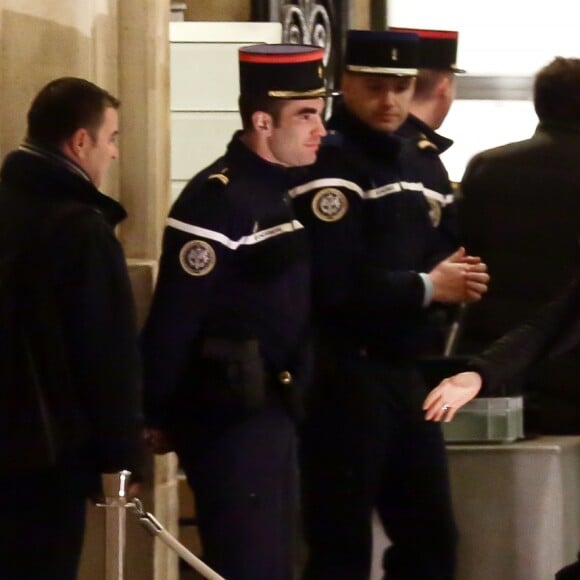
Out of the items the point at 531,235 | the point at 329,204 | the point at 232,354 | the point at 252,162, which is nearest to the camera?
the point at 232,354

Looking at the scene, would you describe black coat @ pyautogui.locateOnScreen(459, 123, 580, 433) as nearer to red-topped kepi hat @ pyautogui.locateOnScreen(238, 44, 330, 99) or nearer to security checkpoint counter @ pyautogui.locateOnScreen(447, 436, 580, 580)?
security checkpoint counter @ pyautogui.locateOnScreen(447, 436, 580, 580)

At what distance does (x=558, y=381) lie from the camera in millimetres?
4859

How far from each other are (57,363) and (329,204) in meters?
0.83

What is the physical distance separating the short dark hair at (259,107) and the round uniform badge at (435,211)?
496 millimetres

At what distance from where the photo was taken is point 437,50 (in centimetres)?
510

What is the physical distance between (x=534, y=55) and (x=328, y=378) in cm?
455

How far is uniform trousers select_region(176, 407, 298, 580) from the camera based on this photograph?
13.3 ft

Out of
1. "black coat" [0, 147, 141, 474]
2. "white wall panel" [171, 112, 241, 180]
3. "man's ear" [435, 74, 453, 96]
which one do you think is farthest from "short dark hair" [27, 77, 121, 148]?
→ "white wall panel" [171, 112, 241, 180]

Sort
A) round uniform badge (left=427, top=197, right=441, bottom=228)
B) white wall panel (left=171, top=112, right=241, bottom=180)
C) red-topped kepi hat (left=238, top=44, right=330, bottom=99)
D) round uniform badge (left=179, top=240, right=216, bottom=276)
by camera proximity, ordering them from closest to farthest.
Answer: round uniform badge (left=179, top=240, right=216, bottom=276)
red-topped kepi hat (left=238, top=44, right=330, bottom=99)
round uniform badge (left=427, top=197, right=441, bottom=228)
white wall panel (left=171, top=112, right=241, bottom=180)

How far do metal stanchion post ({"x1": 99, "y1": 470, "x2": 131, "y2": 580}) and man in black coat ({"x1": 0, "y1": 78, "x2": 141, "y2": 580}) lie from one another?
0.04 metres

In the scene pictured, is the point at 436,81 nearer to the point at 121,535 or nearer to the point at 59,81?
the point at 59,81

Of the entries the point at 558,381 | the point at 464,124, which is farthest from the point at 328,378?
the point at 464,124

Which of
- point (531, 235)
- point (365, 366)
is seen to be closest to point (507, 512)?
point (531, 235)

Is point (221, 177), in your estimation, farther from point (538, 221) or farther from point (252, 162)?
point (538, 221)
